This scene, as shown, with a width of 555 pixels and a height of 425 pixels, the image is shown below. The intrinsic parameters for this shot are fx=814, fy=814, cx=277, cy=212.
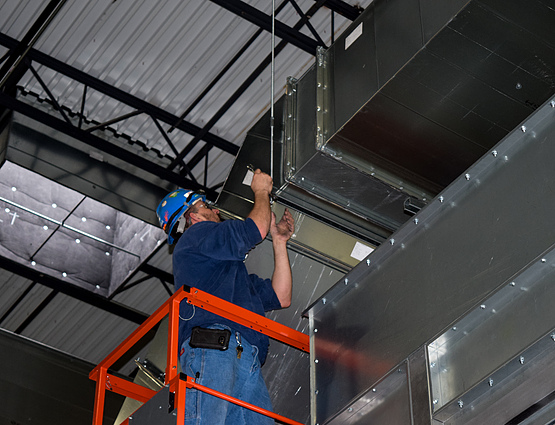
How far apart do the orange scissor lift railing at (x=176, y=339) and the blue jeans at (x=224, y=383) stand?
13 centimetres

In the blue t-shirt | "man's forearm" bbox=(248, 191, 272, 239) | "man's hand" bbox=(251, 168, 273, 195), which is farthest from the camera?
"man's hand" bbox=(251, 168, 273, 195)

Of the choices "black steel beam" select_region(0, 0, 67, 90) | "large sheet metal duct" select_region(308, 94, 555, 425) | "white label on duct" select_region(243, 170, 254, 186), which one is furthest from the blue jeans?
"black steel beam" select_region(0, 0, 67, 90)

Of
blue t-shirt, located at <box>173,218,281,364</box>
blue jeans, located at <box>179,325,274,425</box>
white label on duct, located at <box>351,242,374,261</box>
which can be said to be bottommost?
blue jeans, located at <box>179,325,274,425</box>

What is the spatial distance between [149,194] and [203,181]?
112cm

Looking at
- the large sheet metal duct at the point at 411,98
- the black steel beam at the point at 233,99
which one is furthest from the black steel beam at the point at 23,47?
the large sheet metal duct at the point at 411,98

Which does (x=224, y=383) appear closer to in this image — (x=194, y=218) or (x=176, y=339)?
(x=176, y=339)

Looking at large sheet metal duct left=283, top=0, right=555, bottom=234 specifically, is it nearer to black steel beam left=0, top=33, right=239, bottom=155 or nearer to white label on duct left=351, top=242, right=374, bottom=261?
white label on duct left=351, top=242, right=374, bottom=261

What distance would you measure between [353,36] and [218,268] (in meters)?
2.13

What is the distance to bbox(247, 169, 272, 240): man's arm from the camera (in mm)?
5383

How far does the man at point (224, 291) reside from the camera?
15.8 ft

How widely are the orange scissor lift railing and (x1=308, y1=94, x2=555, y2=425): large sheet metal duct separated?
1.34ft

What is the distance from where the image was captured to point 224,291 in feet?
17.5

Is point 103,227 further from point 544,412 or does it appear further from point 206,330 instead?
point 544,412

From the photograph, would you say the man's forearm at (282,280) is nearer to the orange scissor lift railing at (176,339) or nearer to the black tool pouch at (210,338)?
the orange scissor lift railing at (176,339)
